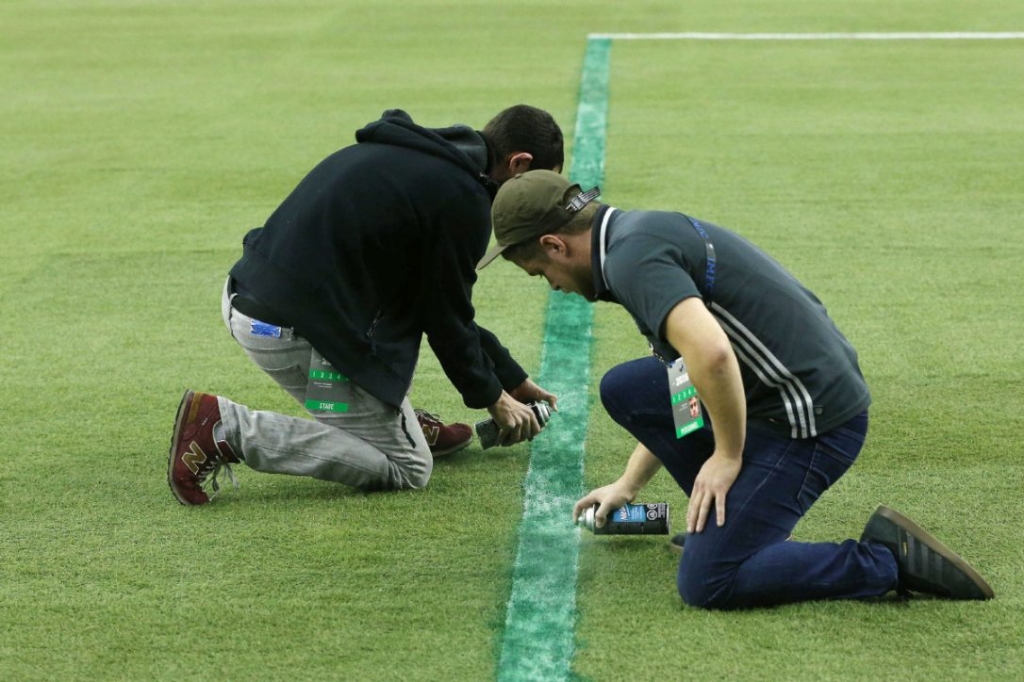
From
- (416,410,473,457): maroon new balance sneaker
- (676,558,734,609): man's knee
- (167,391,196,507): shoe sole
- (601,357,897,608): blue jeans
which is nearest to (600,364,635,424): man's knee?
(601,357,897,608): blue jeans

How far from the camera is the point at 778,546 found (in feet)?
11.2

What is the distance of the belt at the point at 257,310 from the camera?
13.5 ft

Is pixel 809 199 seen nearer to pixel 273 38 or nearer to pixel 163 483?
pixel 163 483

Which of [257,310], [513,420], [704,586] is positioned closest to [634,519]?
[704,586]

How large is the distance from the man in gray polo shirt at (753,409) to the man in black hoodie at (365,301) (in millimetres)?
596

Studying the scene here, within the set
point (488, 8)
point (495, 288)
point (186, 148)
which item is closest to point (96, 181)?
point (186, 148)

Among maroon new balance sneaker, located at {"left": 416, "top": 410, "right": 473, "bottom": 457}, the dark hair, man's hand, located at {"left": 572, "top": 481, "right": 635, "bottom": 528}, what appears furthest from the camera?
maroon new balance sneaker, located at {"left": 416, "top": 410, "right": 473, "bottom": 457}

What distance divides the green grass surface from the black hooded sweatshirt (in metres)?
0.48

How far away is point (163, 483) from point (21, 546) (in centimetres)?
55

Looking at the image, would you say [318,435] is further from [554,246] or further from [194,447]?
[554,246]

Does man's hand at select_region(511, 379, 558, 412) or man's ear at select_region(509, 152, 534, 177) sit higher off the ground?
man's ear at select_region(509, 152, 534, 177)

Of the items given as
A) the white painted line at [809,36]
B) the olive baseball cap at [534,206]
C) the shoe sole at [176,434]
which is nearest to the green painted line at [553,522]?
the olive baseball cap at [534,206]

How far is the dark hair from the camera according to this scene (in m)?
4.02

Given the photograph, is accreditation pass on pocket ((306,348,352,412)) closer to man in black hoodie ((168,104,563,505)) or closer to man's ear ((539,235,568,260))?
man in black hoodie ((168,104,563,505))
